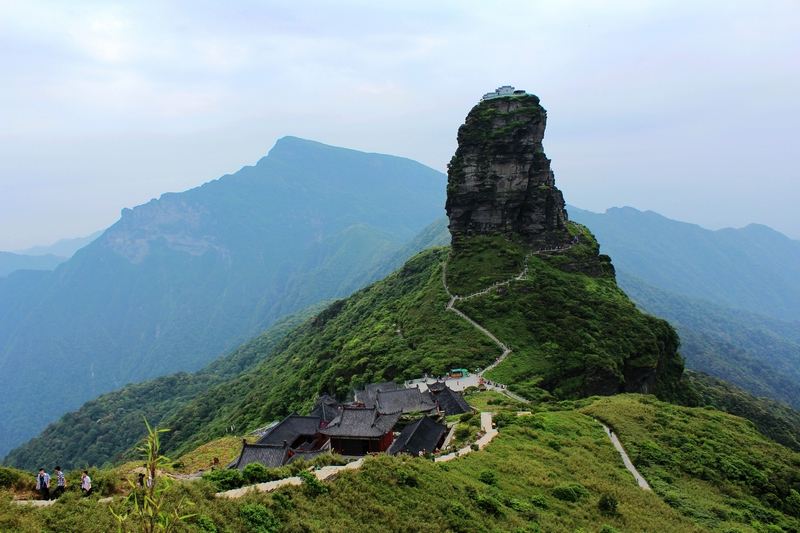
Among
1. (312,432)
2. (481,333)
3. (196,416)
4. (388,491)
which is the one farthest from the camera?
(196,416)

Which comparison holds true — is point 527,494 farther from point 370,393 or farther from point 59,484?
point 370,393

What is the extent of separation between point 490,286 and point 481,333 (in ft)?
46.3

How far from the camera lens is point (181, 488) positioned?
20188 millimetres

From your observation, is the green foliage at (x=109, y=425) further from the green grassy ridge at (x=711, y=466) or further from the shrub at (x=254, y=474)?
the green grassy ridge at (x=711, y=466)

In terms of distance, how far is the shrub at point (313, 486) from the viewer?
873 inches

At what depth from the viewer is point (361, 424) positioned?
4519 cm

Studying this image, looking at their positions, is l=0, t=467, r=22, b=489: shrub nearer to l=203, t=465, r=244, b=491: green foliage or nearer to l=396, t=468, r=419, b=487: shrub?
l=203, t=465, r=244, b=491: green foliage

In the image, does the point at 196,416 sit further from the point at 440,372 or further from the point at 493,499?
the point at 493,499

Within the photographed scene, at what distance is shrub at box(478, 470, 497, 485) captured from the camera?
29087 mm

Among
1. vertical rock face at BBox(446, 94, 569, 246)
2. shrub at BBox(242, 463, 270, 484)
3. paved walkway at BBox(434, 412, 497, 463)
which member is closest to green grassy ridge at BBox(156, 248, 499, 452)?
vertical rock face at BBox(446, 94, 569, 246)

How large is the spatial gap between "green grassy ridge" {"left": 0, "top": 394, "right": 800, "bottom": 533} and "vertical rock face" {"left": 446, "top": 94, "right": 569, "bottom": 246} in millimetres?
54920

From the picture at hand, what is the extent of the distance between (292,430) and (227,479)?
27.0 meters

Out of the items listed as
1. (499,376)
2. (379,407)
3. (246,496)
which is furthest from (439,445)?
(499,376)

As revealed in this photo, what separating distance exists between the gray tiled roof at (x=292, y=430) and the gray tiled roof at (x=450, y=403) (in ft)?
38.4
